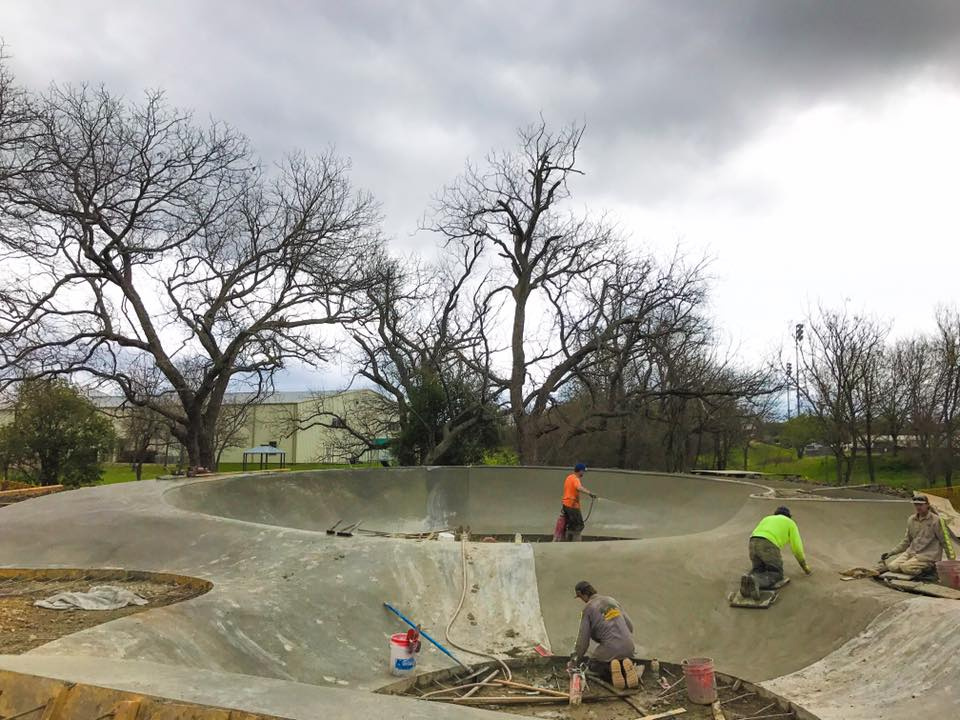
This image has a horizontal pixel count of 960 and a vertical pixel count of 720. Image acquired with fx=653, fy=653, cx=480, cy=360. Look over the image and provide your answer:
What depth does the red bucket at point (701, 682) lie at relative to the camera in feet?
18.4

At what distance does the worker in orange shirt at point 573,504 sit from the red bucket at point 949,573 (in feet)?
15.9

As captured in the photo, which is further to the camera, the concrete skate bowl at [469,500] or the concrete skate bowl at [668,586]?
the concrete skate bowl at [469,500]

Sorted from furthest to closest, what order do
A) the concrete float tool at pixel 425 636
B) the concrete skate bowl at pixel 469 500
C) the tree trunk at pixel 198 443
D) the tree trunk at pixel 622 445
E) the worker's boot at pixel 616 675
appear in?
the tree trunk at pixel 622 445 → the tree trunk at pixel 198 443 → the concrete skate bowl at pixel 469 500 → the concrete float tool at pixel 425 636 → the worker's boot at pixel 616 675

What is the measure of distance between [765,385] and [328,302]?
596 inches

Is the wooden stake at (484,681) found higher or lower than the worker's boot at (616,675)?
lower

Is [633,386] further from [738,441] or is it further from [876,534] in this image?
[876,534]

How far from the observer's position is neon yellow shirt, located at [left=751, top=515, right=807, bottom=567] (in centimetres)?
724

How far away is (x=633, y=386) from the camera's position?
28766 mm

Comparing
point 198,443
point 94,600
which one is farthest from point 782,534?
point 198,443

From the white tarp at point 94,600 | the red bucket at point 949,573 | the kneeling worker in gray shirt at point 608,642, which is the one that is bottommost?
the kneeling worker in gray shirt at point 608,642

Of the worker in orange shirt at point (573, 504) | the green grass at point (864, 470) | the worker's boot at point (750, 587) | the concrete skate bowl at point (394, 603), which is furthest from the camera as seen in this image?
the green grass at point (864, 470)

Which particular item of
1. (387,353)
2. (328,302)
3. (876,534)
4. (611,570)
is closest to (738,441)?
(387,353)

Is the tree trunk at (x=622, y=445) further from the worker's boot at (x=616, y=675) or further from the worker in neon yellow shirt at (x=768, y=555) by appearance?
the worker's boot at (x=616, y=675)

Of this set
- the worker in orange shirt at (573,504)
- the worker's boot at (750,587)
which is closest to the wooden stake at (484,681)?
the worker's boot at (750,587)
